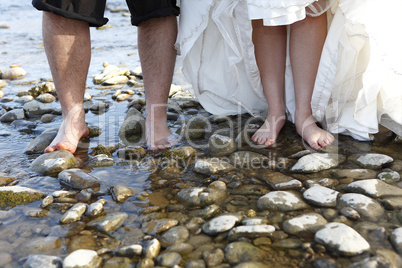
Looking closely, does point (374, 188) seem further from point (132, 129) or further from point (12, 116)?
point (12, 116)

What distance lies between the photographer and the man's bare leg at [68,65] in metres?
2.14

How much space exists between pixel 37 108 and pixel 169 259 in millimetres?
2120

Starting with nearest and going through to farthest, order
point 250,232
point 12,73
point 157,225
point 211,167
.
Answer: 1. point 250,232
2. point 157,225
3. point 211,167
4. point 12,73

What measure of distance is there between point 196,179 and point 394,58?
1.13 meters

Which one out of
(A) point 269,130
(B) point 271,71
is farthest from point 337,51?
(A) point 269,130

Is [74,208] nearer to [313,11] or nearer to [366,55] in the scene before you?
[313,11]

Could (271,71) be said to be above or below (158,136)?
above

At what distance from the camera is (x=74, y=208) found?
157cm

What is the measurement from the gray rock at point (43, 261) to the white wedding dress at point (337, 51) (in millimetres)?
1367

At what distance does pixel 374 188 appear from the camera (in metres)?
1.60

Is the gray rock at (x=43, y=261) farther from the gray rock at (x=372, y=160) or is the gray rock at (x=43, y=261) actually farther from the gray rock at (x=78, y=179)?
the gray rock at (x=372, y=160)

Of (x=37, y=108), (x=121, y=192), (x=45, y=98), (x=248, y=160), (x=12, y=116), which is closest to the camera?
(x=121, y=192)

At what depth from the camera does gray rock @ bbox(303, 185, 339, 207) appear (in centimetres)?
154

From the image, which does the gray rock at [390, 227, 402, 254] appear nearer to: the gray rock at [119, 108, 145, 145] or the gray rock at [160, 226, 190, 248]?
the gray rock at [160, 226, 190, 248]
